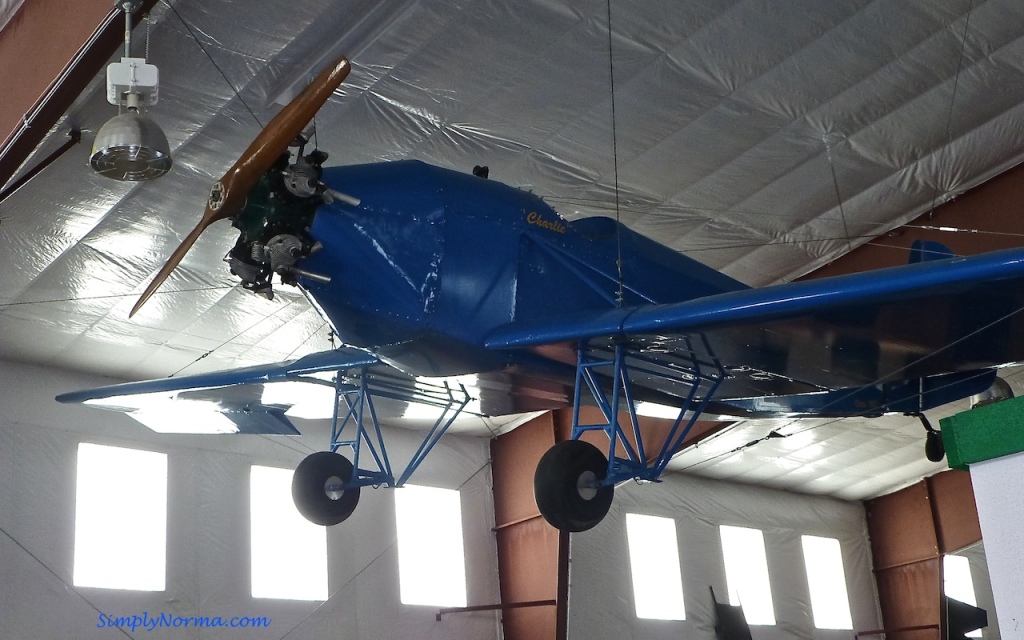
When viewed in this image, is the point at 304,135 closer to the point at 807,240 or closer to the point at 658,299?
the point at 658,299

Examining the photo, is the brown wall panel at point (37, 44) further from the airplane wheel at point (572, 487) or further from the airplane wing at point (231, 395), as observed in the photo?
the airplane wheel at point (572, 487)

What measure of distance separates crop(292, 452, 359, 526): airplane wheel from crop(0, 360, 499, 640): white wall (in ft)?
16.4

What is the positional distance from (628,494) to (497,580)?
103 inches

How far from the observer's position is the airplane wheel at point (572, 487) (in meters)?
6.74

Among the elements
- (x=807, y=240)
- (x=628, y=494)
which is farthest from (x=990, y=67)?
(x=628, y=494)

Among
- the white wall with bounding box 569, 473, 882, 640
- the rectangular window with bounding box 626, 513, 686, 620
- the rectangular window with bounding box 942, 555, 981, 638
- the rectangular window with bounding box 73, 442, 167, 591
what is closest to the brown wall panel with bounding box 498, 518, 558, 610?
the white wall with bounding box 569, 473, 882, 640

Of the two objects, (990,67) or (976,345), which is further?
(990,67)

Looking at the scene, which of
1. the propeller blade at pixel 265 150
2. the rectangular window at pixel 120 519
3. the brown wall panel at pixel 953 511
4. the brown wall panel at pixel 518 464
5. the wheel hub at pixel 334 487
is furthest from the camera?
the brown wall panel at pixel 953 511

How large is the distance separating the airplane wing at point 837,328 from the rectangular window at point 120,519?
24.0ft

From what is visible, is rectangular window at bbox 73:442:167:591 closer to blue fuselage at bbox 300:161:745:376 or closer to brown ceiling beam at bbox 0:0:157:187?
brown ceiling beam at bbox 0:0:157:187

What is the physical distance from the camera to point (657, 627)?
17.2 metres

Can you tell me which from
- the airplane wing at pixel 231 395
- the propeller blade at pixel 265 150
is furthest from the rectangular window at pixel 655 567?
the propeller blade at pixel 265 150

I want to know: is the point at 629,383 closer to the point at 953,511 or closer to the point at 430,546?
the point at 430,546

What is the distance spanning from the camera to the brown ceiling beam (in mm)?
7422
